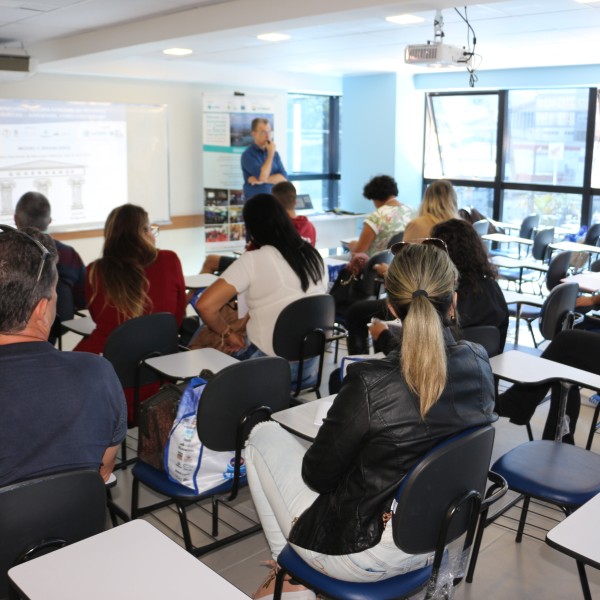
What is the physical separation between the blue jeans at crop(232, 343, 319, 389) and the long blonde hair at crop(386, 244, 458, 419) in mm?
1681

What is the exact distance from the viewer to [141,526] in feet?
5.26

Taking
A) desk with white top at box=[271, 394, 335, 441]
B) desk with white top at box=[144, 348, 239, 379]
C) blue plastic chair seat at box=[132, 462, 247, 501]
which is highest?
desk with white top at box=[144, 348, 239, 379]

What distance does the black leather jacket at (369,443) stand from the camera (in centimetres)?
177

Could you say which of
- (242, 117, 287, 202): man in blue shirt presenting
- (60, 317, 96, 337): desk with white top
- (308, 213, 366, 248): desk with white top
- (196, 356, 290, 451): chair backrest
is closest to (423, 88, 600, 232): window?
(308, 213, 366, 248): desk with white top

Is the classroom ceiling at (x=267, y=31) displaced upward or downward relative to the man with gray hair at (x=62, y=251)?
upward

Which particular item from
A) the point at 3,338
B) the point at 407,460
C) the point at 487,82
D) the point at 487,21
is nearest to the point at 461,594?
the point at 407,460

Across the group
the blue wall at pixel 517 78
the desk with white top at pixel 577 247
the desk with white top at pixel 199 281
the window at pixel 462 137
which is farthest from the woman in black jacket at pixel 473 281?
the window at pixel 462 137

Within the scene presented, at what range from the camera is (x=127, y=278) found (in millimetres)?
3395

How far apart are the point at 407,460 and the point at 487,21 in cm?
432

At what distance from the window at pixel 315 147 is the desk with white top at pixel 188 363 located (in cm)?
729

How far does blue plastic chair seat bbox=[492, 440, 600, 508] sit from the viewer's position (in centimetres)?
235

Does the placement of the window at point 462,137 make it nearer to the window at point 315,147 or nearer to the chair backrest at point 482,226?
the window at point 315,147

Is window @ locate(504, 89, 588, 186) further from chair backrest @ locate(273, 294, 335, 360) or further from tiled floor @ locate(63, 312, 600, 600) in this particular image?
tiled floor @ locate(63, 312, 600, 600)

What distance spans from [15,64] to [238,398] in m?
5.16
